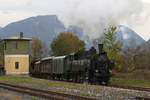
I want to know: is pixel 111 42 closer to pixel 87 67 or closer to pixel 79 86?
pixel 87 67

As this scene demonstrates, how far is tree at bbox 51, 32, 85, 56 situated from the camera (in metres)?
104

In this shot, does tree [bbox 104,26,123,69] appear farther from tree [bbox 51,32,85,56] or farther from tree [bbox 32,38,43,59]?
tree [bbox 32,38,43,59]

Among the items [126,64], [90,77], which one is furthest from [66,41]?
[90,77]

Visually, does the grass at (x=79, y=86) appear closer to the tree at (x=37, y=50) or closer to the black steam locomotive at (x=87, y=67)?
the black steam locomotive at (x=87, y=67)

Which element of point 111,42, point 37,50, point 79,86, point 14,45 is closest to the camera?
point 79,86

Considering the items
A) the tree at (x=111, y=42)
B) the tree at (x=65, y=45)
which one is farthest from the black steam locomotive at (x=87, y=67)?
the tree at (x=65, y=45)

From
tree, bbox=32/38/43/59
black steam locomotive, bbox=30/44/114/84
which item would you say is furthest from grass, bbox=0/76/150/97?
tree, bbox=32/38/43/59

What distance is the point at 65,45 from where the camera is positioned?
105812mm

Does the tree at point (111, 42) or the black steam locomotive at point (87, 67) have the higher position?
the tree at point (111, 42)

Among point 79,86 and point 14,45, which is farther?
point 14,45

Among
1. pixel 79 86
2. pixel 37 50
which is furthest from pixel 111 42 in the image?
pixel 37 50

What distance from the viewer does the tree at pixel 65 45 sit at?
103863mm

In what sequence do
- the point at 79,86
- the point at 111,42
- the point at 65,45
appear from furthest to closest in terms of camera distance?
the point at 65,45 → the point at 111,42 → the point at 79,86

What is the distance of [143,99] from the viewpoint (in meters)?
19.3
